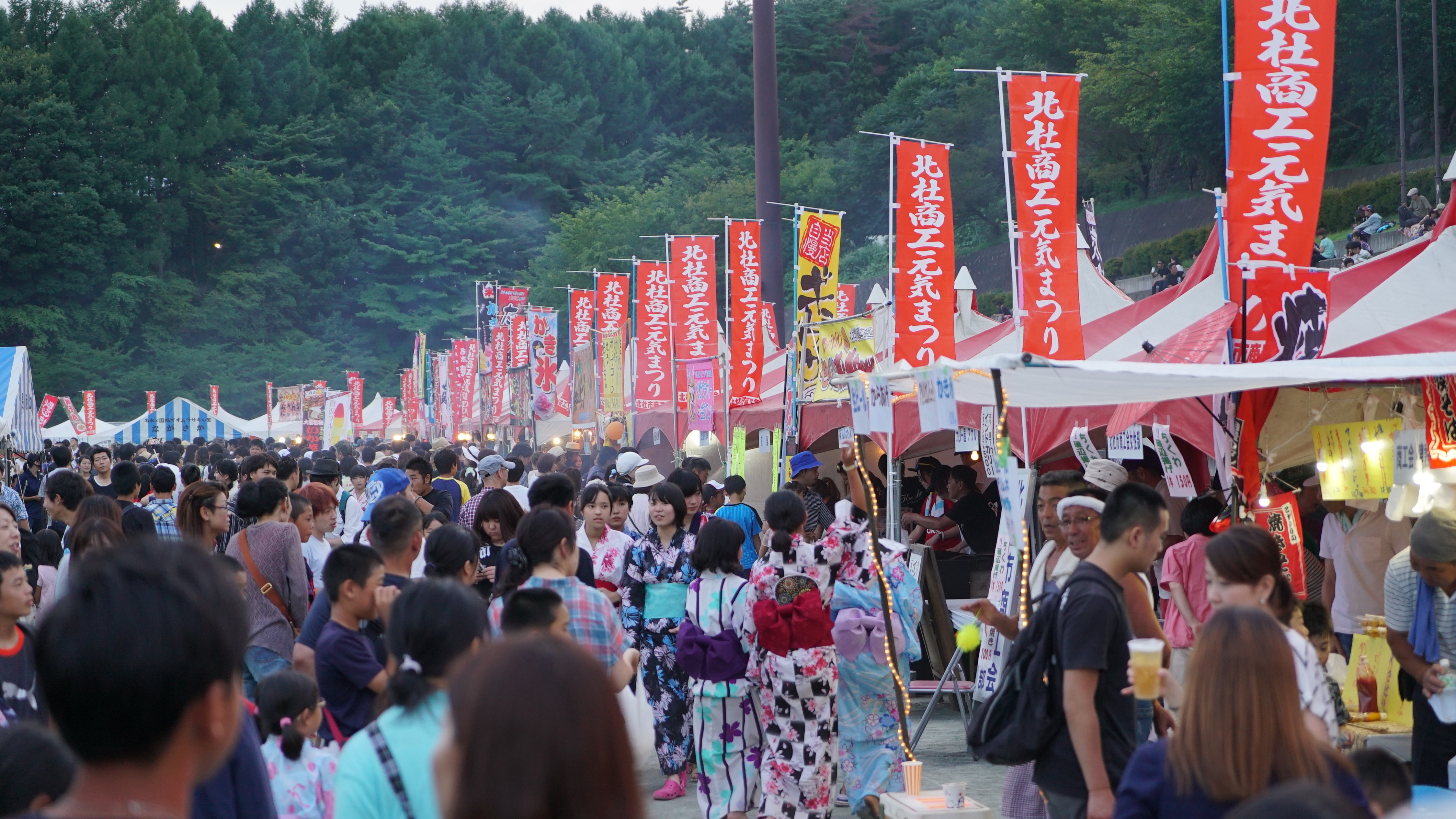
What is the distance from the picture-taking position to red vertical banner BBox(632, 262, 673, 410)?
16938 mm

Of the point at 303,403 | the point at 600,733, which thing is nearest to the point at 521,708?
the point at 600,733

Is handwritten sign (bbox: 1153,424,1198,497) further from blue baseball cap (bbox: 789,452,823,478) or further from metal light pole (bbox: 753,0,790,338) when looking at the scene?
metal light pole (bbox: 753,0,790,338)

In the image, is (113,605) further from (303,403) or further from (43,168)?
(43,168)

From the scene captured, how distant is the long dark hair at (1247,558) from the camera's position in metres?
3.31

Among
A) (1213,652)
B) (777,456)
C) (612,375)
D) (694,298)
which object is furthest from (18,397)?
(1213,652)

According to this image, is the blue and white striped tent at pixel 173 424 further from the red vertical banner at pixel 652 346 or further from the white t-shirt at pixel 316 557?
the white t-shirt at pixel 316 557

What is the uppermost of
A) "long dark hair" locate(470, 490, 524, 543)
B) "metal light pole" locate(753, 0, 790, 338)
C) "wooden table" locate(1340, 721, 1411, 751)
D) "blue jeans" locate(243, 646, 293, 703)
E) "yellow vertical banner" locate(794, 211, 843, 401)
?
"metal light pole" locate(753, 0, 790, 338)

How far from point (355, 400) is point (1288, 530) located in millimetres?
35330

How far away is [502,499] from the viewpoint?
6191mm

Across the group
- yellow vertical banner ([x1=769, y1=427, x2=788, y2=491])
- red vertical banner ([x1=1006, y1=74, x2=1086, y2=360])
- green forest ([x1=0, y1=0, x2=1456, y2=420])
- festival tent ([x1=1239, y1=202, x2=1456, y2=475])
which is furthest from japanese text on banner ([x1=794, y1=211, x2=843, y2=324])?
green forest ([x1=0, y1=0, x2=1456, y2=420])

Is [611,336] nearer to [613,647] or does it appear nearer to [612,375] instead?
[612,375]

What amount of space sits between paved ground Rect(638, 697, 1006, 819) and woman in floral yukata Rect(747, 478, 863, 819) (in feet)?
2.27

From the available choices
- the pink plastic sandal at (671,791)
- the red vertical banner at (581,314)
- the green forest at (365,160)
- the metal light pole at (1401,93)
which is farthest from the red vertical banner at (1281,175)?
the green forest at (365,160)

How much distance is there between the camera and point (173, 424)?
3359 centimetres
